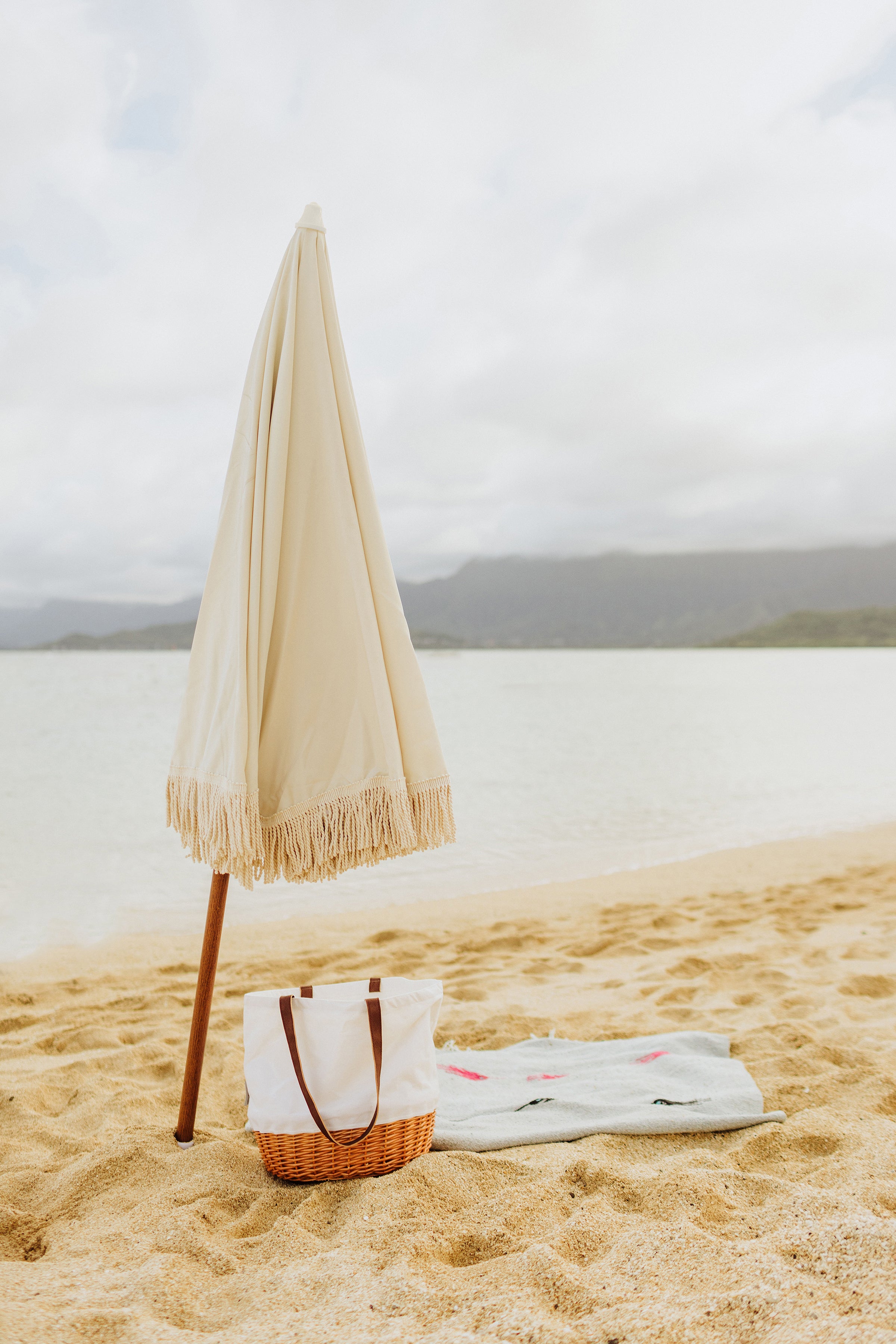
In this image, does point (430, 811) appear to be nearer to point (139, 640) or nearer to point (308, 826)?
point (308, 826)

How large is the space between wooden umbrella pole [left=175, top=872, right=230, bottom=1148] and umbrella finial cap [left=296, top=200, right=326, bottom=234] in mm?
2117

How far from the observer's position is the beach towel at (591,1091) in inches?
97.5

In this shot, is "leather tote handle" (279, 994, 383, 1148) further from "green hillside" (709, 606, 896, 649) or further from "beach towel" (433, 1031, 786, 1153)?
"green hillside" (709, 606, 896, 649)

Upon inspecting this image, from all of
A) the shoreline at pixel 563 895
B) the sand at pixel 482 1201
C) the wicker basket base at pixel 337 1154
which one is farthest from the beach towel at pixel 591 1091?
the shoreline at pixel 563 895

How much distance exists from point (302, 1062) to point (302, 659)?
119 centimetres

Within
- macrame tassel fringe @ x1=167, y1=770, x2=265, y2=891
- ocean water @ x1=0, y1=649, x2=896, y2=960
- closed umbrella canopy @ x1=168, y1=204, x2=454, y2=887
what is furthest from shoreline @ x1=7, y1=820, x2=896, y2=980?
closed umbrella canopy @ x1=168, y1=204, x2=454, y2=887

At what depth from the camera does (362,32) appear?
25.5 feet

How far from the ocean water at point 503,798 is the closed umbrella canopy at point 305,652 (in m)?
4.40

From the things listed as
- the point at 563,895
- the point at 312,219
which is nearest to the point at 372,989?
the point at 312,219

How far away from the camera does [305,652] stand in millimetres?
2293

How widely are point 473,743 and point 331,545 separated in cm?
1604

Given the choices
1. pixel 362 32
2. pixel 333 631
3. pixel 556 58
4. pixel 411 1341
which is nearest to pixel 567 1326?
pixel 411 1341

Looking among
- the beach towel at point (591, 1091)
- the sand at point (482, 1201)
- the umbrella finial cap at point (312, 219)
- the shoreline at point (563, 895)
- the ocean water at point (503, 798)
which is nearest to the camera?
the sand at point (482, 1201)

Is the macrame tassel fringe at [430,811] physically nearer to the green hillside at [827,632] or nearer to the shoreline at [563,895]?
the shoreline at [563,895]
